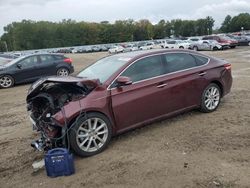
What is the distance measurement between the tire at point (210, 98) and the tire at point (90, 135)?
2548 mm

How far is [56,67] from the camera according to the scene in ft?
54.0

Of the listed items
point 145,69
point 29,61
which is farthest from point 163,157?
point 29,61

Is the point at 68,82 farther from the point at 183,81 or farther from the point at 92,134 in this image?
the point at 183,81

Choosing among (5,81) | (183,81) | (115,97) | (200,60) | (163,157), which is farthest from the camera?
(5,81)

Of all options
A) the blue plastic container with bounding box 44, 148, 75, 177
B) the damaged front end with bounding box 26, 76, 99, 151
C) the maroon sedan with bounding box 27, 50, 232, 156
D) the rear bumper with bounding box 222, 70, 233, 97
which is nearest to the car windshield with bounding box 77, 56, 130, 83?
the maroon sedan with bounding box 27, 50, 232, 156

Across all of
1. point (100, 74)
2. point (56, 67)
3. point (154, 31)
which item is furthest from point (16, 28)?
point (100, 74)

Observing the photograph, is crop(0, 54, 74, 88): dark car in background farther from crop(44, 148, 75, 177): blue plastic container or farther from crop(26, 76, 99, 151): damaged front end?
crop(44, 148, 75, 177): blue plastic container

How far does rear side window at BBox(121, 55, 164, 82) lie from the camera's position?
6293 mm

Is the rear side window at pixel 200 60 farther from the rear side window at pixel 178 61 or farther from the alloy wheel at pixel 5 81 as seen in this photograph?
the alloy wheel at pixel 5 81

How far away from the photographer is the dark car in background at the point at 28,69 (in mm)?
15125

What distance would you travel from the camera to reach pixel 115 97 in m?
5.89

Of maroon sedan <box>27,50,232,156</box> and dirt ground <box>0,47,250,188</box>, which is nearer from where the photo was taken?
dirt ground <box>0,47,250,188</box>

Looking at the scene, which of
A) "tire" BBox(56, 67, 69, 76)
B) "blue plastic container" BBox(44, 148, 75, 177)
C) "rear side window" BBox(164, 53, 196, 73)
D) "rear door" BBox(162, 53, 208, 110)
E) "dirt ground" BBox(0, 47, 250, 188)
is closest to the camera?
"dirt ground" BBox(0, 47, 250, 188)

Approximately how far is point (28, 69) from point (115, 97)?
410 inches
